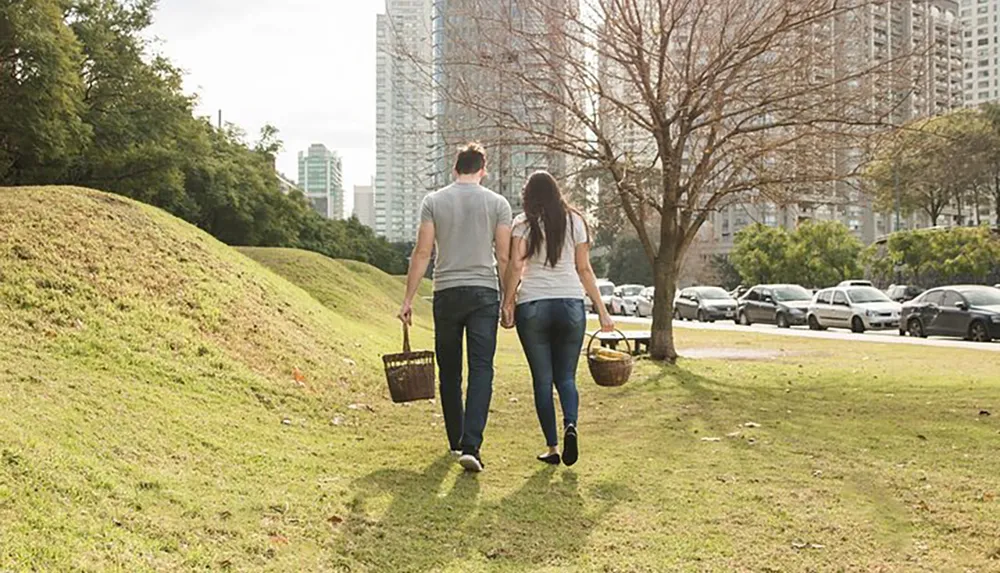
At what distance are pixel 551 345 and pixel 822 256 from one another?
45.9m

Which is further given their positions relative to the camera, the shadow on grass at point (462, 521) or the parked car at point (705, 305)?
the parked car at point (705, 305)

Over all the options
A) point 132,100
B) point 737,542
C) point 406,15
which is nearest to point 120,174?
point 132,100

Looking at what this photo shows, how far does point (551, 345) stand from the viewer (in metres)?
6.13

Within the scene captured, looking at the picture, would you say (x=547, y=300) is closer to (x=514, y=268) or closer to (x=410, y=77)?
(x=514, y=268)

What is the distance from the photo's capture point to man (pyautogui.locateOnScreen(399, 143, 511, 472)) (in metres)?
5.92

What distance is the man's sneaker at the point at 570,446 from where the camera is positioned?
603cm

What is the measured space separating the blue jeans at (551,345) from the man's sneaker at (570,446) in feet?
0.18

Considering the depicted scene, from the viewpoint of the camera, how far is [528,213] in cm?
612

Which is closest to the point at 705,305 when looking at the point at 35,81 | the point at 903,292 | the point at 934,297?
the point at 903,292

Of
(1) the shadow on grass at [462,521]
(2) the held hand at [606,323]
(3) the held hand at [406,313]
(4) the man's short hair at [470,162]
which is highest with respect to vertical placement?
(4) the man's short hair at [470,162]

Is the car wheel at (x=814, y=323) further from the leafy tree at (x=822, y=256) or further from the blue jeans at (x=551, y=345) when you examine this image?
the blue jeans at (x=551, y=345)

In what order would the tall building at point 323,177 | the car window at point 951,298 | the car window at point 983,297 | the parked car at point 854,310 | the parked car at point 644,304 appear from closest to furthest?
the car window at point 983,297, the car window at point 951,298, the parked car at point 854,310, the parked car at point 644,304, the tall building at point 323,177

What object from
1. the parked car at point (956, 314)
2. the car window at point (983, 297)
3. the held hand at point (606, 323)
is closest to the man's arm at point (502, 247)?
the held hand at point (606, 323)

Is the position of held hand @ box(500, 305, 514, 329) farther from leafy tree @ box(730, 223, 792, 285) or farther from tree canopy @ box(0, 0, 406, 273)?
leafy tree @ box(730, 223, 792, 285)
